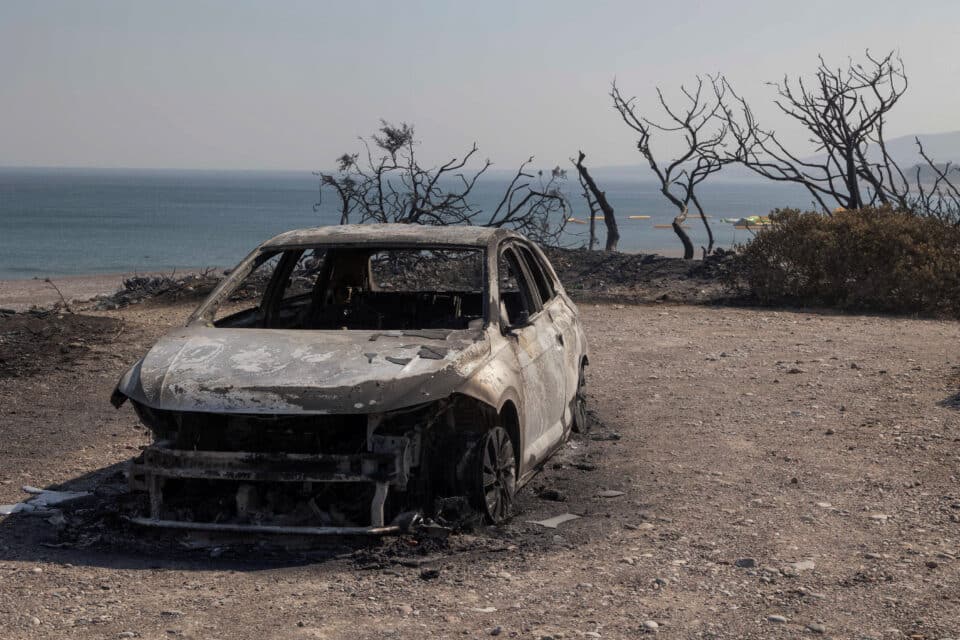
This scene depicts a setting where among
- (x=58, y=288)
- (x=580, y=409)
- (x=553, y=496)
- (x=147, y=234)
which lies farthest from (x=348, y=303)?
(x=147, y=234)

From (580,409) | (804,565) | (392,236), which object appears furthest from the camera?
(580,409)

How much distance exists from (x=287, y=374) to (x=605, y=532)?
1.82 meters

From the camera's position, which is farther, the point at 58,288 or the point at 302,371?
the point at 58,288

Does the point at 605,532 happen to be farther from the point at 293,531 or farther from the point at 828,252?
the point at 828,252

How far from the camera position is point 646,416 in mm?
9562

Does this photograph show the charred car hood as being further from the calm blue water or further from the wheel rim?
the calm blue water

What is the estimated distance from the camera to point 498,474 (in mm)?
6141

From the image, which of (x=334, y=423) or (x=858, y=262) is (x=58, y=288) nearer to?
(x=858, y=262)

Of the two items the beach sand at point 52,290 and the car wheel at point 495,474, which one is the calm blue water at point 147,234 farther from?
the car wheel at point 495,474

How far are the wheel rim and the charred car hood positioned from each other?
40cm

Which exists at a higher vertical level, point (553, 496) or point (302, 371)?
point (302, 371)

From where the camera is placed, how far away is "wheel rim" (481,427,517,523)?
598cm

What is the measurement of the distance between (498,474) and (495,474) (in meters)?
0.05

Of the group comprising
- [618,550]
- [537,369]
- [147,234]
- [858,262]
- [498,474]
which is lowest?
[618,550]
